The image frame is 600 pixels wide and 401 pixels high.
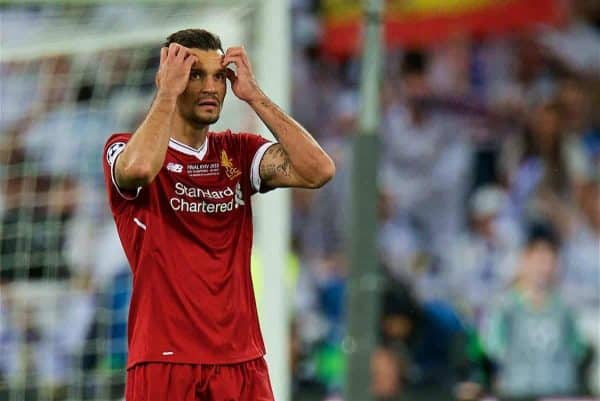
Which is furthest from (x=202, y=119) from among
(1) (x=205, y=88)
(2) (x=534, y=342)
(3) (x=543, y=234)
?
(3) (x=543, y=234)

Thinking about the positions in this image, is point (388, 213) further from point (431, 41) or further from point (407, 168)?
point (431, 41)

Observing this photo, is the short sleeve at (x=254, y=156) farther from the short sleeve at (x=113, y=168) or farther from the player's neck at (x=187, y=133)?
the short sleeve at (x=113, y=168)

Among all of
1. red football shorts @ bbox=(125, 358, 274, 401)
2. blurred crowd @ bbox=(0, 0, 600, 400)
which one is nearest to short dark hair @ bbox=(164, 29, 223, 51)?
red football shorts @ bbox=(125, 358, 274, 401)

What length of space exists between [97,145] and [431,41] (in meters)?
5.73

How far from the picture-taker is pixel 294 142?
568 centimetres

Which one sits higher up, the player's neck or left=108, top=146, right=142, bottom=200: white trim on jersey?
the player's neck

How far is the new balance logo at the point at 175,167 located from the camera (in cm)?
565

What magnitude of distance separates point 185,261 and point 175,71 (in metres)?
0.67

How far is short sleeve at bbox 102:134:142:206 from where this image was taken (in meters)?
5.55

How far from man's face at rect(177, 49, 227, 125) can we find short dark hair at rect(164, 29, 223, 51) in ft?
0.08

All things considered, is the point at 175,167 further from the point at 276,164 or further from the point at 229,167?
the point at 276,164

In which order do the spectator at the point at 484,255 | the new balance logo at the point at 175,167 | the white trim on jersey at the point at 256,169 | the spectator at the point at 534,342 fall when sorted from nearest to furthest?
1. the new balance logo at the point at 175,167
2. the white trim on jersey at the point at 256,169
3. the spectator at the point at 534,342
4. the spectator at the point at 484,255

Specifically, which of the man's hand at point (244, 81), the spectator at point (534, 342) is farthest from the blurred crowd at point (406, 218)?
the man's hand at point (244, 81)

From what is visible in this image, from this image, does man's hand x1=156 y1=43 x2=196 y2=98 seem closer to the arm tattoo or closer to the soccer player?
the soccer player
